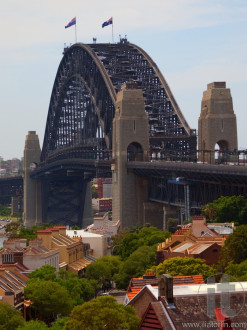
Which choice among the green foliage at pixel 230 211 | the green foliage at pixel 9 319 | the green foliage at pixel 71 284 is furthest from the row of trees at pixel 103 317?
the green foliage at pixel 230 211

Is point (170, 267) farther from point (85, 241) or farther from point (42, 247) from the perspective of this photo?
point (85, 241)

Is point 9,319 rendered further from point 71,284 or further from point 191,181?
point 191,181

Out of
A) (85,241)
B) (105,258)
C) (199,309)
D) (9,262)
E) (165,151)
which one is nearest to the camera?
(199,309)

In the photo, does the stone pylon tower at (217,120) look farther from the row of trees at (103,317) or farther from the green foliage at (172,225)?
the row of trees at (103,317)

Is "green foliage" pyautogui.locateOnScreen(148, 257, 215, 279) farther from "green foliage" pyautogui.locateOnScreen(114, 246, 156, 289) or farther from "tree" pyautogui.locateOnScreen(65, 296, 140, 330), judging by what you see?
"tree" pyautogui.locateOnScreen(65, 296, 140, 330)

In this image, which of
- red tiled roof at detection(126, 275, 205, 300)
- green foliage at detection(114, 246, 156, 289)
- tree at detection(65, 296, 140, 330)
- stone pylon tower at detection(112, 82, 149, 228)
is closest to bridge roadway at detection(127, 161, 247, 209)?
stone pylon tower at detection(112, 82, 149, 228)

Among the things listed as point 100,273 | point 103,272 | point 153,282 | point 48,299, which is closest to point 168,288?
point 153,282

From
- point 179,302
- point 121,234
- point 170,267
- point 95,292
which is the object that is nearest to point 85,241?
point 121,234
